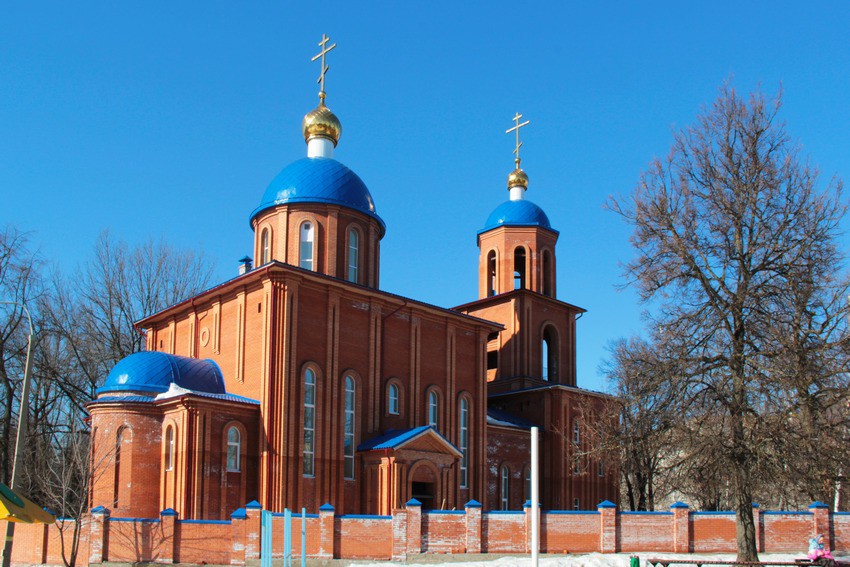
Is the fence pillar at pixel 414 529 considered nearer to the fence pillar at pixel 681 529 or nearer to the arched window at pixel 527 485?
the fence pillar at pixel 681 529

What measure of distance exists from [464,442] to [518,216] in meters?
10.0

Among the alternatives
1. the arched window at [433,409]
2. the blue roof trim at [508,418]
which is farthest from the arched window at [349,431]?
the blue roof trim at [508,418]

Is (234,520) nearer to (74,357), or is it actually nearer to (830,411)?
(830,411)

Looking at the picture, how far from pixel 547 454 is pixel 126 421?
14822 millimetres

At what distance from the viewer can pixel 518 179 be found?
35.6 meters

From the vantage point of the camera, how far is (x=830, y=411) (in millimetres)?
19703

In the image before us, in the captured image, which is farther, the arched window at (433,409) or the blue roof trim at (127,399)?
the arched window at (433,409)

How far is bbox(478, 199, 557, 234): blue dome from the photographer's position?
112 feet

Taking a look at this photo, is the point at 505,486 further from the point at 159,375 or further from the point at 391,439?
the point at 159,375

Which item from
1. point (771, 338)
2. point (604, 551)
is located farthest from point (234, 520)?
point (771, 338)

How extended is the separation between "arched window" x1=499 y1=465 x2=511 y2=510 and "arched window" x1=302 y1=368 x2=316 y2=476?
8.50 metres

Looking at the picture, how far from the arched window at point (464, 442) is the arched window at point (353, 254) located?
519 cm

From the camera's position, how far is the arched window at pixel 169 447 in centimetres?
2256

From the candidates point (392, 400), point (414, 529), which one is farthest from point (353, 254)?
point (414, 529)
